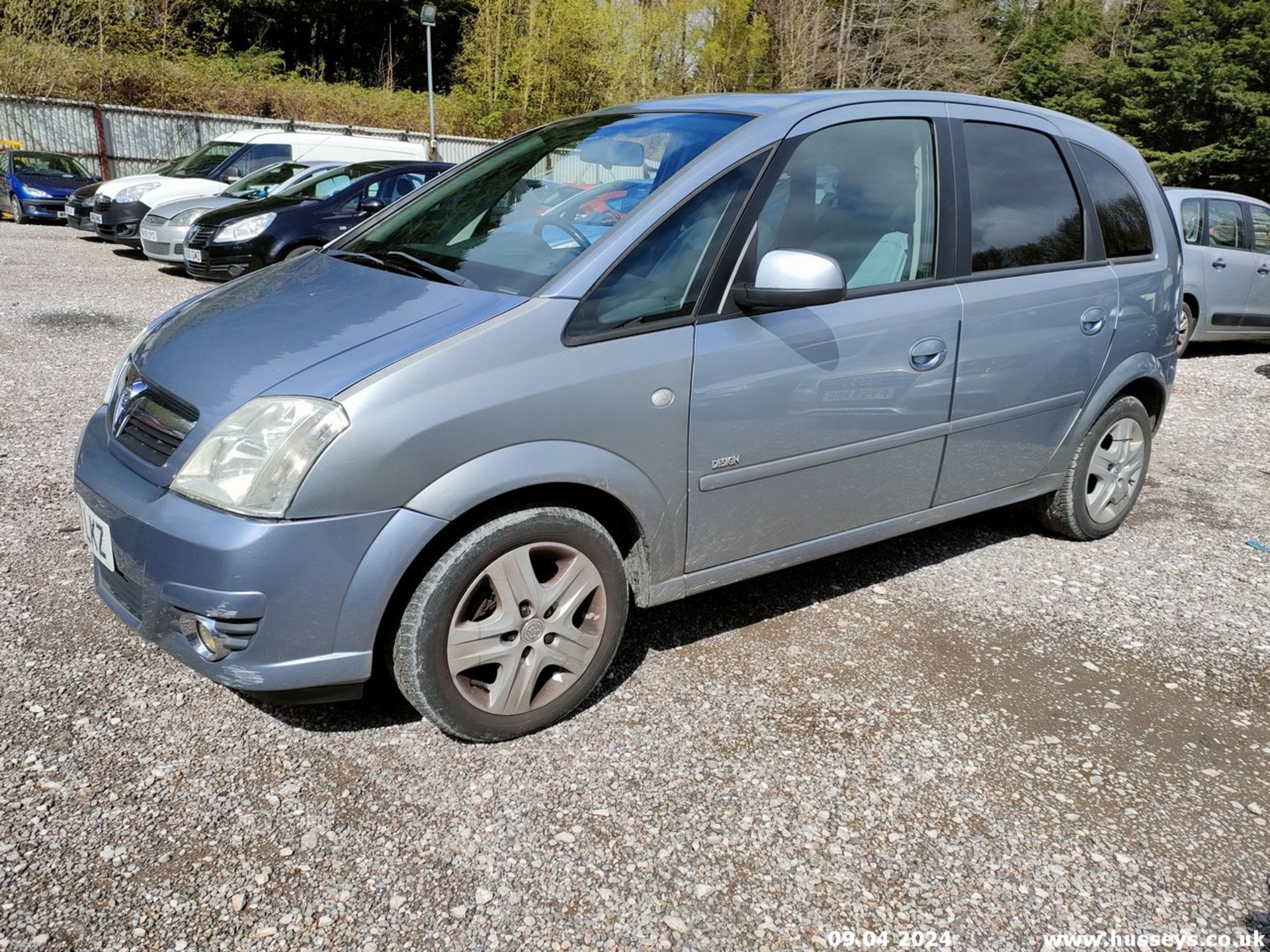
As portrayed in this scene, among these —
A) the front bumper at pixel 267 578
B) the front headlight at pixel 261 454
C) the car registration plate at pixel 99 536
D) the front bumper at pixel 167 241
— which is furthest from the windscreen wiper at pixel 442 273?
the front bumper at pixel 167 241

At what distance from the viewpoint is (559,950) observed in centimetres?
219

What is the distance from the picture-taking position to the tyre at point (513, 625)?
2.67 meters

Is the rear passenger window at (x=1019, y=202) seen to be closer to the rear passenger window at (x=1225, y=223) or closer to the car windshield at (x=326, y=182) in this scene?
the rear passenger window at (x=1225, y=223)

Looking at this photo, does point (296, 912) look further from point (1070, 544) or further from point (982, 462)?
point (1070, 544)

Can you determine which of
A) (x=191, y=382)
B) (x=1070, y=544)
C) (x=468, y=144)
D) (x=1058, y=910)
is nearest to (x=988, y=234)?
(x=1070, y=544)

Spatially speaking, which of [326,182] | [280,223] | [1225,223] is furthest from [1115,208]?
[326,182]

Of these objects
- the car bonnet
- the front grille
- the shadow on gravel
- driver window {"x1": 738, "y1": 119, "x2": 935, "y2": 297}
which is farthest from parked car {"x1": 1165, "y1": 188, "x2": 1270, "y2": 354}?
the front grille

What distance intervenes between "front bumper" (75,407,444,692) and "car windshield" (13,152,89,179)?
17961mm

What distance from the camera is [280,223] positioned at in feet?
35.0

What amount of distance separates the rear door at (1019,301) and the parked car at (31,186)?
17.6m

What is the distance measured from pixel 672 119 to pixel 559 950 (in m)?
2.67

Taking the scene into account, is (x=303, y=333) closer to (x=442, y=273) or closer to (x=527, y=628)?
(x=442, y=273)

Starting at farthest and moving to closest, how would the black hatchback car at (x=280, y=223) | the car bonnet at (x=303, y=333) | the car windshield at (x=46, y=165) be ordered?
the car windshield at (x=46, y=165) → the black hatchback car at (x=280, y=223) → the car bonnet at (x=303, y=333)

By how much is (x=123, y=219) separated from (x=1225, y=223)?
1352 centimetres
